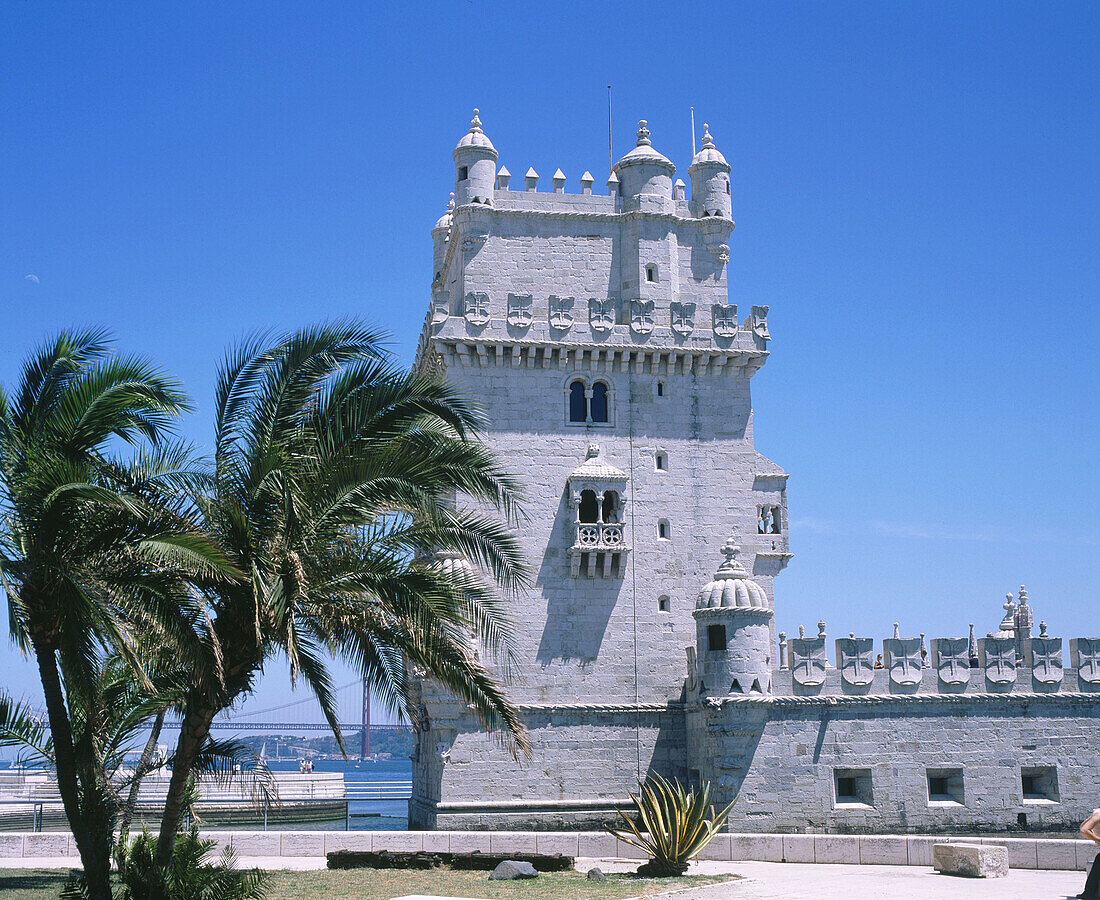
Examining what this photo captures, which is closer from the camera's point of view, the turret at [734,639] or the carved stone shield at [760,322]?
the turret at [734,639]

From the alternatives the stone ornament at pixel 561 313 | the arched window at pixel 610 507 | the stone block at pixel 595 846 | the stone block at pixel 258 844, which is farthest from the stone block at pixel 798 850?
the stone ornament at pixel 561 313

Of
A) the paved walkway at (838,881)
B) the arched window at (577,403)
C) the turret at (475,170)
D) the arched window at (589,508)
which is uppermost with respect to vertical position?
the turret at (475,170)

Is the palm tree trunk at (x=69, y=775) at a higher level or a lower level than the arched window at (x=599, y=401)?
lower

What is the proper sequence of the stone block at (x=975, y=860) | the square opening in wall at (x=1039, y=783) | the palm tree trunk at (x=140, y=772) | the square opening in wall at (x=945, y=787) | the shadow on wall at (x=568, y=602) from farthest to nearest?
the shadow on wall at (x=568, y=602)
the square opening in wall at (x=1039, y=783)
the square opening in wall at (x=945, y=787)
the stone block at (x=975, y=860)
the palm tree trunk at (x=140, y=772)

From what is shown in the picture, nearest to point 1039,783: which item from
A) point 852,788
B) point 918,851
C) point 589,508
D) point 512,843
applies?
point 852,788

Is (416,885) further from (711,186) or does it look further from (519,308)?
(711,186)

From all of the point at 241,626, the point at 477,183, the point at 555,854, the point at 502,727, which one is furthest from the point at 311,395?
the point at 477,183

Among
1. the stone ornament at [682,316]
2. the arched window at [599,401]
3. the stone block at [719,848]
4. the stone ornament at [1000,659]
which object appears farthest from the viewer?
the stone ornament at [682,316]

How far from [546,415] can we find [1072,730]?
15.7 metres

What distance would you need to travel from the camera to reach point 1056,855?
23438 mm

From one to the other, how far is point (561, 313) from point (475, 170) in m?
4.85

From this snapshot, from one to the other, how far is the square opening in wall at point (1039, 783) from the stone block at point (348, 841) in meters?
16.5

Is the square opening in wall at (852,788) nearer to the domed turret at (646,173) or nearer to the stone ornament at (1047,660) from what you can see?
the stone ornament at (1047,660)

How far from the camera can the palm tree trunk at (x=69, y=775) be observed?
15.7m
